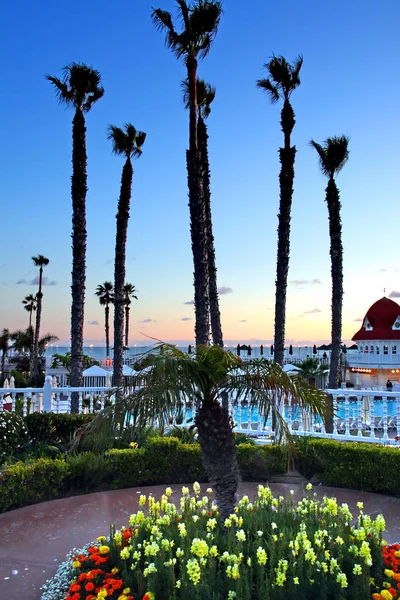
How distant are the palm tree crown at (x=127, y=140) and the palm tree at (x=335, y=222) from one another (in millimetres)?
6237

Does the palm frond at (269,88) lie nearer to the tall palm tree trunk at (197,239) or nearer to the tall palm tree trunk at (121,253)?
the tall palm tree trunk at (121,253)

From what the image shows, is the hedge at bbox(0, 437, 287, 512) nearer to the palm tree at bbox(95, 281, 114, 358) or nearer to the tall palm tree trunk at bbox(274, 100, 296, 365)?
the tall palm tree trunk at bbox(274, 100, 296, 365)

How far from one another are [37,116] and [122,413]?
11.4 m

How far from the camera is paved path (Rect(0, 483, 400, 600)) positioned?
450cm

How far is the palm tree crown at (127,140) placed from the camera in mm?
18672

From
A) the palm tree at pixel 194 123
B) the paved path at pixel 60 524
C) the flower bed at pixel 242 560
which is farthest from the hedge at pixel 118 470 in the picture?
the palm tree at pixel 194 123

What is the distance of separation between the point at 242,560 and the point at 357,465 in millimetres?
4053

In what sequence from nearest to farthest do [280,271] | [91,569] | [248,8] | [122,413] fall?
1. [91,569]
2. [122,413]
3. [248,8]
4. [280,271]

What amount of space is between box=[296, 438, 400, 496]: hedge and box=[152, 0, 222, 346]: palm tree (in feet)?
15.8

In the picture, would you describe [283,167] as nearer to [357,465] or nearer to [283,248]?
[283,248]

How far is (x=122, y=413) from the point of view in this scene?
178 inches

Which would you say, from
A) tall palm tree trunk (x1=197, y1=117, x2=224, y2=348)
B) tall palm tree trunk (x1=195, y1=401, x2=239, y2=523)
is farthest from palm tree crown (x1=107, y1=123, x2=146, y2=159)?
tall palm tree trunk (x1=195, y1=401, x2=239, y2=523)

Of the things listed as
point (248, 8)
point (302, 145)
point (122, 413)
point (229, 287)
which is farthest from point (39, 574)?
point (229, 287)

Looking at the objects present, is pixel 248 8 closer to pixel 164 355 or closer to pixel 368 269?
pixel 164 355
